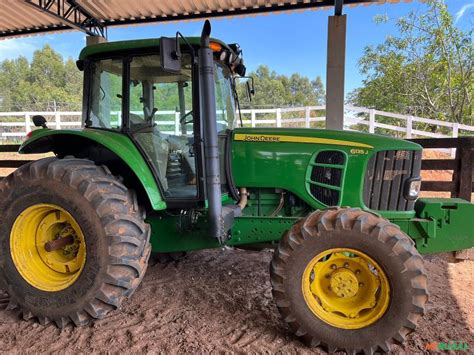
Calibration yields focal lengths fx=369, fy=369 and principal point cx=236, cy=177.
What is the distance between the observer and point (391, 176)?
298 cm

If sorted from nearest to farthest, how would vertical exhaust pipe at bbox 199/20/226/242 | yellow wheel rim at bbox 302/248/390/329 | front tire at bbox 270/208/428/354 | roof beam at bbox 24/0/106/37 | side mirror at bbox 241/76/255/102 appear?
front tire at bbox 270/208/428/354 < yellow wheel rim at bbox 302/248/390/329 < vertical exhaust pipe at bbox 199/20/226/242 < side mirror at bbox 241/76/255/102 < roof beam at bbox 24/0/106/37

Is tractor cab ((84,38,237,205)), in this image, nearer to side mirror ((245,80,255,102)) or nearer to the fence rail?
side mirror ((245,80,255,102))

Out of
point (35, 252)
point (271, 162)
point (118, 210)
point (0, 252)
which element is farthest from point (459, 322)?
point (0, 252)

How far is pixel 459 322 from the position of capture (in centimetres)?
278

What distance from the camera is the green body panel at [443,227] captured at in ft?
9.07

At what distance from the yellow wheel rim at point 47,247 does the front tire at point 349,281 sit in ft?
5.10

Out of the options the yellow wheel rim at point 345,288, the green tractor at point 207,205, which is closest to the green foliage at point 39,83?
the green tractor at point 207,205

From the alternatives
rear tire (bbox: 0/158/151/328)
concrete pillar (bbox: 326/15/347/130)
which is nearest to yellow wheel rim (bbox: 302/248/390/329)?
rear tire (bbox: 0/158/151/328)

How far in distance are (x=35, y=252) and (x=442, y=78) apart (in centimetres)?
1658

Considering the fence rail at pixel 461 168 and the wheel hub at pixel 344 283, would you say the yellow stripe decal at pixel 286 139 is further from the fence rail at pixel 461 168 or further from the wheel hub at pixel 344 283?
the fence rail at pixel 461 168

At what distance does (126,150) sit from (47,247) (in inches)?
37.5

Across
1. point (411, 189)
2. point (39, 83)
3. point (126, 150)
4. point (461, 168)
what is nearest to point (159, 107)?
point (126, 150)

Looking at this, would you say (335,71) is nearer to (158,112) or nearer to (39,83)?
(158,112)

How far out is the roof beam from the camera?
7720 mm
